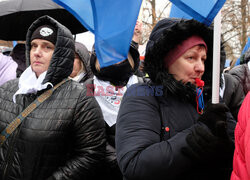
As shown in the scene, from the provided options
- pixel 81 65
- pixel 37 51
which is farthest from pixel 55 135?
pixel 81 65

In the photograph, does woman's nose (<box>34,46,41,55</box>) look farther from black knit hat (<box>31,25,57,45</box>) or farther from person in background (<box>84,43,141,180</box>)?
person in background (<box>84,43,141,180</box>)

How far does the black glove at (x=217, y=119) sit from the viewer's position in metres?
1.08

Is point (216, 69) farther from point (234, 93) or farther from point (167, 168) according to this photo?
point (234, 93)

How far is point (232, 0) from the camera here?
10414 mm

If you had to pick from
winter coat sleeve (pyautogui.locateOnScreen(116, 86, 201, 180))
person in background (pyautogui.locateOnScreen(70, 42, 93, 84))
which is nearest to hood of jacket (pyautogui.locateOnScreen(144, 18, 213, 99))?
winter coat sleeve (pyautogui.locateOnScreen(116, 86, 201, 180))

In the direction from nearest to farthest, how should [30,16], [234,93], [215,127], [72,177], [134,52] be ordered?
[215,127], [72,177], [234,93], [134,52], [30,16]

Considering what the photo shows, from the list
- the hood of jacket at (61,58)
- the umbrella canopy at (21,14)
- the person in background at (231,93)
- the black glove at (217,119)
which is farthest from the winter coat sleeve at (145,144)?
the umbrella canopy at (21,14)

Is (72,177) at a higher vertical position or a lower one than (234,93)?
lower

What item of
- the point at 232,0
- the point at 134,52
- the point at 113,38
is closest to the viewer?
the point at 113,38

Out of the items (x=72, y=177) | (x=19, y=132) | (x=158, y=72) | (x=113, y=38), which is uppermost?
(x=113, y=38)

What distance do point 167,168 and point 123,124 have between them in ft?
1.11

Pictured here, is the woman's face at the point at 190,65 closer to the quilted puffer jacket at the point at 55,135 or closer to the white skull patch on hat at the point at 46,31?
the quilted puffer jacket at the point at 55,135

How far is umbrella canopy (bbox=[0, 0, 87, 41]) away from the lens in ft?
12.6

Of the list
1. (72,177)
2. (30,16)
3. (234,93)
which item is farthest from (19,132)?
(30,16)
